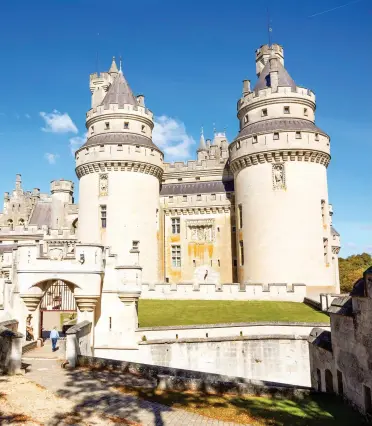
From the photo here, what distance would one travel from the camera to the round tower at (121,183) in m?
36.9

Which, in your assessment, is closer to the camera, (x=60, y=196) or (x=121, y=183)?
(x=121, y=183)

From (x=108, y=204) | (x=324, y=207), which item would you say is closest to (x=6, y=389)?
(x=108, y=204)

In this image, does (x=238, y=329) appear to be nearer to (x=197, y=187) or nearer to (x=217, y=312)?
(x=217, y=312)

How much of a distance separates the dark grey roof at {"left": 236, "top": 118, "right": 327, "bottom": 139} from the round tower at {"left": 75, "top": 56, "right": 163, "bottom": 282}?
395 inches

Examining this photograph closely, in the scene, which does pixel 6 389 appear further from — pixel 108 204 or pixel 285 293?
pixel 108 204

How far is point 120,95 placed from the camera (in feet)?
135

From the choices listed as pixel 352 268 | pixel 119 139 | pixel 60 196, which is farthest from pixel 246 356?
pixel 352 268

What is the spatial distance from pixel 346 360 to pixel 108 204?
96.5ft

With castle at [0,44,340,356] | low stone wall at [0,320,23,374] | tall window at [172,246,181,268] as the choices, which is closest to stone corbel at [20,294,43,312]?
low stone wall at [0,320,23,374]

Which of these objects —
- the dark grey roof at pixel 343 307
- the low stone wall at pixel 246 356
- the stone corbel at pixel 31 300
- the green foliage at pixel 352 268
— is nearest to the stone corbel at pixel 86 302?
the stone corbel at pixel 31 300

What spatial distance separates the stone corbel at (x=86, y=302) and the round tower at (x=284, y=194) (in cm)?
1891

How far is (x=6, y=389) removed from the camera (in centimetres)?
1005

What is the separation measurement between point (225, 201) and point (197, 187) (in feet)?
13.7

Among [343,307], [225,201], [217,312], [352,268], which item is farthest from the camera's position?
[352,268]
